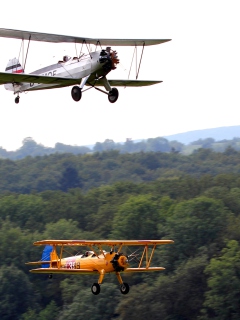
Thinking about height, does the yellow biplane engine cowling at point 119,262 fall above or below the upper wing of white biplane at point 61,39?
below

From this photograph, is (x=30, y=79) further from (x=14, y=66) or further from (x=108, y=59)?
(x=14, y=66)

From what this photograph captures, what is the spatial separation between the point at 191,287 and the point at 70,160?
10349cm

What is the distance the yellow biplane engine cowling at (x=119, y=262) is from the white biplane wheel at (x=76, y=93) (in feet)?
28.2

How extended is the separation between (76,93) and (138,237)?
49309 mm

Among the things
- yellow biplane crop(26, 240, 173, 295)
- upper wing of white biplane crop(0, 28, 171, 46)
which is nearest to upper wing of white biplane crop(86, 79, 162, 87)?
upper wing of white biplane crop(0, 28, 171, 46)

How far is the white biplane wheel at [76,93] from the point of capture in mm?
31484

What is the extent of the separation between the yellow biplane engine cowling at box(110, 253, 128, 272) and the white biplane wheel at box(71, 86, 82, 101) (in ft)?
28.2

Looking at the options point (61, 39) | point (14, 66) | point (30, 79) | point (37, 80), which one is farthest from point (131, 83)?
point (14, 66)

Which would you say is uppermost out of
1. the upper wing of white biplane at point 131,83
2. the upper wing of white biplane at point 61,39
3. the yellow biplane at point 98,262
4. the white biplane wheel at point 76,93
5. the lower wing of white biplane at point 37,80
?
the upper wing of white biplane at point 61,39

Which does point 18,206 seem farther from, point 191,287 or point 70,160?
point 70,160

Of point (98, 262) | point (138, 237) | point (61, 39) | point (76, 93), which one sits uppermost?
point (61, 39)

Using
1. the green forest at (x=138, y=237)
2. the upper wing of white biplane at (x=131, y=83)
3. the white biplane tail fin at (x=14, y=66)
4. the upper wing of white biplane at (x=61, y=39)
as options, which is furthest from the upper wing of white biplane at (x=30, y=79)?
the green forest at (x=138, y=237)

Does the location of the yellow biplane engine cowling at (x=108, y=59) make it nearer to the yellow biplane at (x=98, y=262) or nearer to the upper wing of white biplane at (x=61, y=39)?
the upper wing of white biplane at (x=61, y=39)

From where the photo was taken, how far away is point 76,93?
31516 millimetres
